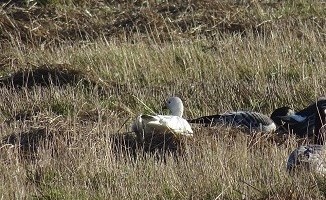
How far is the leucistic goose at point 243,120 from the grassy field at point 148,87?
45cm

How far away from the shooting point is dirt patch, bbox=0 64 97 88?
11695mm

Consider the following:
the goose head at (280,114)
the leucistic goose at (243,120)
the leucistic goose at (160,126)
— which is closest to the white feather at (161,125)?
the leucistic goose at (160,126)

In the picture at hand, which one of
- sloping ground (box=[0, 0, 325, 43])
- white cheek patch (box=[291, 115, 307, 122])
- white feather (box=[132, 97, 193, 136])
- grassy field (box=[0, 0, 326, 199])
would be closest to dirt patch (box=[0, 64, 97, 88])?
grassy field (box=[0, 0, 326, 199])

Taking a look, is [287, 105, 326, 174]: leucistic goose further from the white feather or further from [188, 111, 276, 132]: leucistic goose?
[188, 111, 276, 132]: leucistic goose

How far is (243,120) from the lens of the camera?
9.74 m

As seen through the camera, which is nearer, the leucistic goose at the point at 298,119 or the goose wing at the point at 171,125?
the goose wing at the point at 171,125

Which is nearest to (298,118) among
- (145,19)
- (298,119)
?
(298,119)

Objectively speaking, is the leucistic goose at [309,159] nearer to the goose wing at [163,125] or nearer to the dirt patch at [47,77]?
the goose wing at [163,125]

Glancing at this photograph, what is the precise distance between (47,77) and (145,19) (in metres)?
3.54

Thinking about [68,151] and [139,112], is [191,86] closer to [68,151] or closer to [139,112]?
[139,112]

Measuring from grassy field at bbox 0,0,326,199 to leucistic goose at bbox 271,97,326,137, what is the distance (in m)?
0.54

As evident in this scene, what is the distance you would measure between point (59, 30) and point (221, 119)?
19.3ft

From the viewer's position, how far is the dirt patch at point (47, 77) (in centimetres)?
1170

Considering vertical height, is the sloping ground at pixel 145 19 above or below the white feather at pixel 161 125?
above
